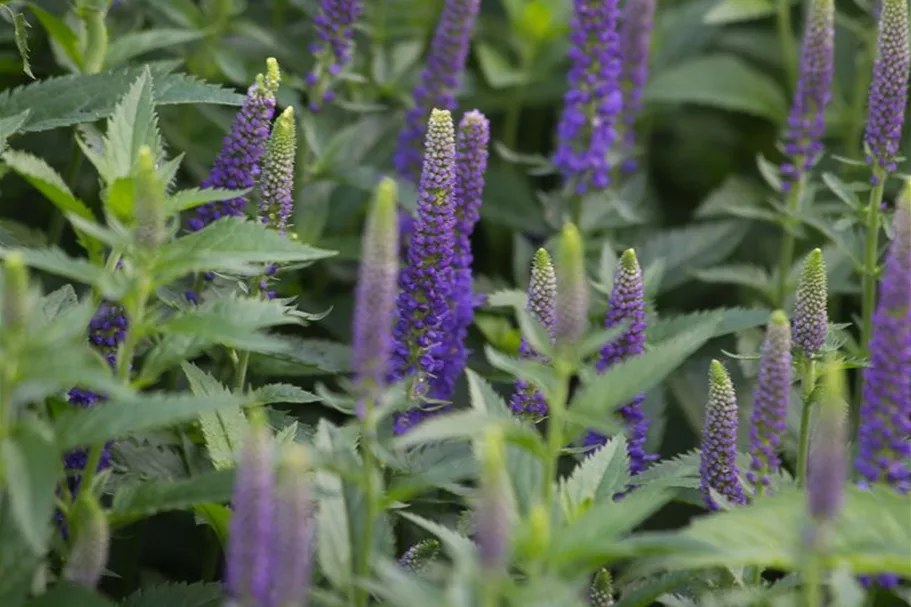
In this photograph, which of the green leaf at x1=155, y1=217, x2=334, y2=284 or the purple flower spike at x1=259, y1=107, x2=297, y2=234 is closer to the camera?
the green leaf at x1=155, y1=217, x2=334, y2=284

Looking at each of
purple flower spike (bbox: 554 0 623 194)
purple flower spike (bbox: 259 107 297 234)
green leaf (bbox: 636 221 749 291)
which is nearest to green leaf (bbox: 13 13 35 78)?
purple flower spike (bbox: 259 107 297 234)

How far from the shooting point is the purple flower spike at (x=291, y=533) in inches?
83.1

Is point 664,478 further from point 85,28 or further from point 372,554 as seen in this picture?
point 85,28

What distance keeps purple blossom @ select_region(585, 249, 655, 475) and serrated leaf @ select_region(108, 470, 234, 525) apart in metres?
1.03

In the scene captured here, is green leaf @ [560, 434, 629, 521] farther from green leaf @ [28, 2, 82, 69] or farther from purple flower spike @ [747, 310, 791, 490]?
green leaf @ [28, 2, 82, 69]

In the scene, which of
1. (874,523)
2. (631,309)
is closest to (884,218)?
(631,309)

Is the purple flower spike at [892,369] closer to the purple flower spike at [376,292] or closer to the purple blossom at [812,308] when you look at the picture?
the purple blossom at [812,308]

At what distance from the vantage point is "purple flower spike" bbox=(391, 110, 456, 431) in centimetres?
328

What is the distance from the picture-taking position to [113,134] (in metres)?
3.03

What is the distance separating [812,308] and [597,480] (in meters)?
0.70

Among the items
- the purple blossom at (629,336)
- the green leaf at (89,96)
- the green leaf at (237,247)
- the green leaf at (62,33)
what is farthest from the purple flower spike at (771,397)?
the green leaf at (62,33)

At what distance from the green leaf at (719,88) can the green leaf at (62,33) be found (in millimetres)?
2407

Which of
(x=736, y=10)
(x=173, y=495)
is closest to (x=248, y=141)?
(x=173, y=495)

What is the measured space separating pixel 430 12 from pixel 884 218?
2.37 metres
